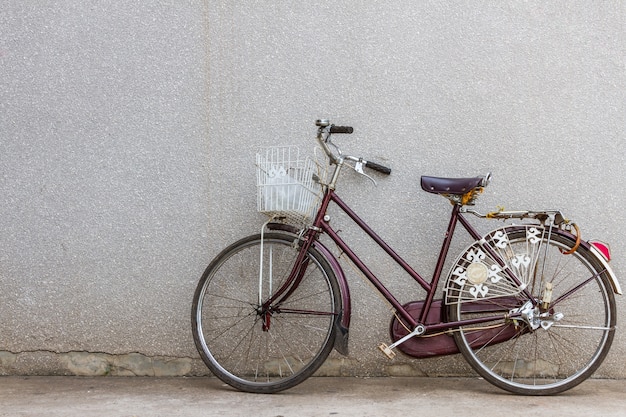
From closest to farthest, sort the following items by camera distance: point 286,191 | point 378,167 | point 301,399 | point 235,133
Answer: point 286,191
point 301,399
point 378,167
point 235,133

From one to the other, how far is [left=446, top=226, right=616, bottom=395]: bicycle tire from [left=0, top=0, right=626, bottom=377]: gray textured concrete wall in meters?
0.26

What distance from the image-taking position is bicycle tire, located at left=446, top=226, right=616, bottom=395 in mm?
4426

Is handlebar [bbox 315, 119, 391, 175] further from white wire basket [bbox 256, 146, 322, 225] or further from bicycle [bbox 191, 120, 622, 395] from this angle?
white wire basket [bbox 256, 146, 322, 225]

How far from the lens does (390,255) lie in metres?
4.56

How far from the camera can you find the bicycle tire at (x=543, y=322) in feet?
14.5

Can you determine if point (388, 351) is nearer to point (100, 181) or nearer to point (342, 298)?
point (342, 298)

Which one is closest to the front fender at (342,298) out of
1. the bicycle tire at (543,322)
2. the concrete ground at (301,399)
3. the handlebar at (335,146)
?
the concrete ground at (301,399)

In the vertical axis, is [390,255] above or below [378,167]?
below

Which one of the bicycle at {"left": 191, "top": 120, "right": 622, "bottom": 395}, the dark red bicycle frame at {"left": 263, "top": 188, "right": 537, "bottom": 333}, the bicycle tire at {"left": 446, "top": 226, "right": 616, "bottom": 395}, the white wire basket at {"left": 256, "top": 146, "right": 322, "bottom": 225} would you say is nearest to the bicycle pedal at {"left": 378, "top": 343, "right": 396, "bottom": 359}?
the bicycle at {"left": 191, "top": 120, "right": 622, "bottom": 395}

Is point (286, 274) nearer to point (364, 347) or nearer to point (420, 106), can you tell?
point (364, 347)

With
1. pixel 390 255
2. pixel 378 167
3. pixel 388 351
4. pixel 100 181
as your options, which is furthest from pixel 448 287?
pixel 100 181

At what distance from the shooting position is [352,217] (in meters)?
4.52

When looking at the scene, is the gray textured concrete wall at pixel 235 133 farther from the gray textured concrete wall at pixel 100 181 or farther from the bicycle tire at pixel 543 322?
the bicycle tire at pixel 543 322

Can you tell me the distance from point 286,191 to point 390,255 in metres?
0.77
